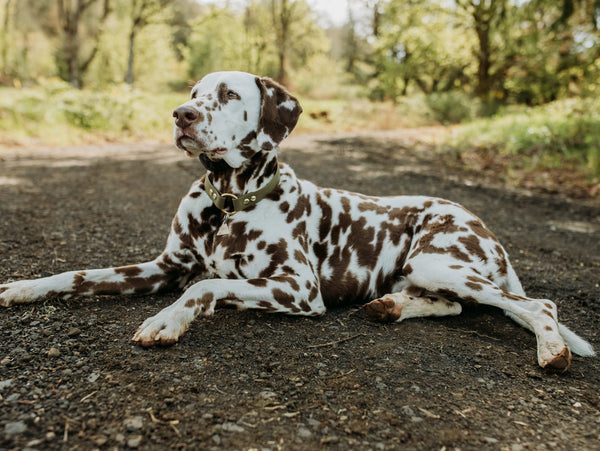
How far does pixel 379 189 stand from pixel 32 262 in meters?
5.73

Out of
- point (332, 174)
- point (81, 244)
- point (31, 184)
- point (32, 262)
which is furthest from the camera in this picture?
point (332, 174)

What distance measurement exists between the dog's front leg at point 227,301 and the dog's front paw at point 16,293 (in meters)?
0.93

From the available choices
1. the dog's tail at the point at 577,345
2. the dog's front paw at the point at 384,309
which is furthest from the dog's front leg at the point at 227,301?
the dog's tail at the point at 577,345

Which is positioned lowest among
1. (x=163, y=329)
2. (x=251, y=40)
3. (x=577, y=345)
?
(x=577, y=345)

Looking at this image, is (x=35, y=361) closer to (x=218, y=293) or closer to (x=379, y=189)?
(x=218, y=293)

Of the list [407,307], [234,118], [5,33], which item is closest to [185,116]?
[234,118]

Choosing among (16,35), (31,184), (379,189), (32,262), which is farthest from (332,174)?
(16,35)

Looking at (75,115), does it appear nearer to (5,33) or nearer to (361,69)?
(5,33)

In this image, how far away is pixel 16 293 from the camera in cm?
301

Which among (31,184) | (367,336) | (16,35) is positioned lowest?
(367,336)

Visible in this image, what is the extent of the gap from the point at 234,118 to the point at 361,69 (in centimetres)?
3730

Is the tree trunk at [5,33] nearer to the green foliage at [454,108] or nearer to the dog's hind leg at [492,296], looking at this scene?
the green foliage at [454,108]

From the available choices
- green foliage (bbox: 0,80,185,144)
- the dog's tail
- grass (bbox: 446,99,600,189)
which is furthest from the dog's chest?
green foliage (bbox: 0,80,185,144)

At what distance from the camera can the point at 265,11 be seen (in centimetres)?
2997
